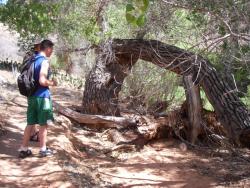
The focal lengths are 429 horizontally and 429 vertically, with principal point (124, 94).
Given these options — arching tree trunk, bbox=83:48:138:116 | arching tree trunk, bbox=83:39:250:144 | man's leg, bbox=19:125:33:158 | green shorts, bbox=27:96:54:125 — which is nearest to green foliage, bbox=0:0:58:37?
green shorts, bbox=27:96:54:125

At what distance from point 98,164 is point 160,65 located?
291 centimetres

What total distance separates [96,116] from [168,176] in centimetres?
276

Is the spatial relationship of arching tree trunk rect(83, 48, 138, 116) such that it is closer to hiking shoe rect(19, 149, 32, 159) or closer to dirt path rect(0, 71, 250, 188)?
dirt path rect(0, 71, 250, 188)

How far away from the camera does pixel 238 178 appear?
22.7 feet

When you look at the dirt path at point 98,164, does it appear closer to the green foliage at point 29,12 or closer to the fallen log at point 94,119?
the fallen log at point 94,119

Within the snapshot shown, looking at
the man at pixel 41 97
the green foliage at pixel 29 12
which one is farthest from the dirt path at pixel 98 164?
the green foliage at pixel 29 12

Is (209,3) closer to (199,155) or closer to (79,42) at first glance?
(199,155)

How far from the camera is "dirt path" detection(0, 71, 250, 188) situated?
5523 millimetres

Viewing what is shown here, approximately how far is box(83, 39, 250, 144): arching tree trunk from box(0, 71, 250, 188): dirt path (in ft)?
2.34

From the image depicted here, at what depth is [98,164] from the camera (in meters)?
7.48

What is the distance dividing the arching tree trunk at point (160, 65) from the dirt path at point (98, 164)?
0.71 m

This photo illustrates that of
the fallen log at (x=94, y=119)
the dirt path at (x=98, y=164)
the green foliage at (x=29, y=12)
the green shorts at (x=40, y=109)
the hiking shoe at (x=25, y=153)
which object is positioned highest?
the green foliage at (x=29, y=12)

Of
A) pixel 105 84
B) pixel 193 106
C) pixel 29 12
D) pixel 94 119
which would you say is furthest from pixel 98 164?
pixel 105 84

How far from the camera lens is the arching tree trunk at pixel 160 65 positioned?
8.29m
